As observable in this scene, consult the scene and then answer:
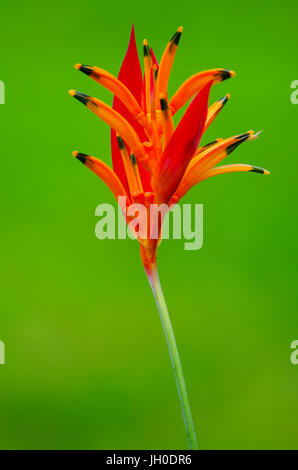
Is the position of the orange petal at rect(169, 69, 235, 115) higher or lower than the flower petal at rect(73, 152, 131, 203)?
higher

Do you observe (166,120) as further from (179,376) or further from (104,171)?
(179,376)

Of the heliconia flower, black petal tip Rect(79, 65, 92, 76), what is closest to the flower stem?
the heliconia flower

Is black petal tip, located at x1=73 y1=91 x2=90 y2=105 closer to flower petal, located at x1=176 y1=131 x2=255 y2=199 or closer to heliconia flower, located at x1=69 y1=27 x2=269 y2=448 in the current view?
heliconia flower, located at x1=69 y1=27 x2=269 y2=448

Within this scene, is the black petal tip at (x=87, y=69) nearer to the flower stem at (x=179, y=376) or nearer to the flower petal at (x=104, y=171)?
the flower petal at (x=104, y=171)

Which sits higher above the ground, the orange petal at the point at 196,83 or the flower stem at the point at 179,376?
the orange petal at the point at 196,83

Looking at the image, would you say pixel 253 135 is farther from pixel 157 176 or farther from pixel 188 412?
pixel 188 412

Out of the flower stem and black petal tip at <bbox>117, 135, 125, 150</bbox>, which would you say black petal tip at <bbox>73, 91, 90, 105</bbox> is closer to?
black petal tip at <bbox>117, 135, 125, 150</bbox>

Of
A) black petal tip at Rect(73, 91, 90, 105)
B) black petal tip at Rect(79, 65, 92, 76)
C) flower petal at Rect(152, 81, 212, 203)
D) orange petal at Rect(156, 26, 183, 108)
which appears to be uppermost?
orange petal at Rect(156, 26, 183, 108)

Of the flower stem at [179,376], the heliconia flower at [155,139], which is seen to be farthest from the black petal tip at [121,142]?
the flower stem at [179,376]

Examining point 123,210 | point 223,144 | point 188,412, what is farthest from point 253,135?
point 188,412
